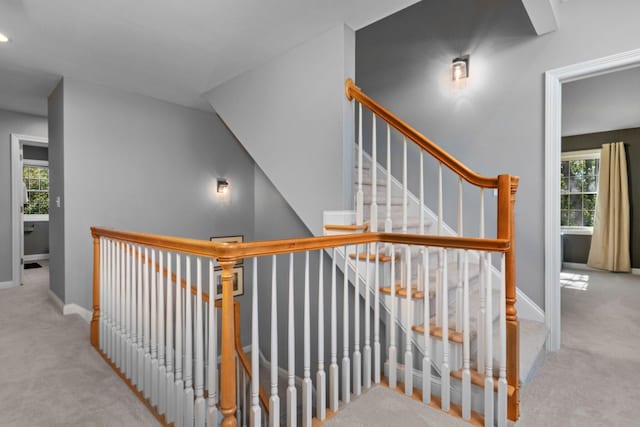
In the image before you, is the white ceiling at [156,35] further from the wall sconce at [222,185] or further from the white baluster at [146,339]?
the white baluster at [146,339]

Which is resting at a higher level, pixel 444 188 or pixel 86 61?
pixel 86 61

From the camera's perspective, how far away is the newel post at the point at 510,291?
1709 millimetres

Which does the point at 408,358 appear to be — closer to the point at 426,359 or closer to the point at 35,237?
the point at 426,359

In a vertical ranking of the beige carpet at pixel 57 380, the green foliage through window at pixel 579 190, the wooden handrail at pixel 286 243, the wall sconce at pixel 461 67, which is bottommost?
the beige carpet at pixel 57 380

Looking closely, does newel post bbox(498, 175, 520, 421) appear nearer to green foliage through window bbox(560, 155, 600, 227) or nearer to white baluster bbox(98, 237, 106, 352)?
white baluster bbox(98, 237, 106, 352)

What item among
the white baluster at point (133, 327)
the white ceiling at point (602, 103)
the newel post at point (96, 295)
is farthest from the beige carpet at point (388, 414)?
the white ceiling at point (602, 103)

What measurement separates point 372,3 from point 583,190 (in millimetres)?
5992

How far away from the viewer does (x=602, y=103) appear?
437 cm

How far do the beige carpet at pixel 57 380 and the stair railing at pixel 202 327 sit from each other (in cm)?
10

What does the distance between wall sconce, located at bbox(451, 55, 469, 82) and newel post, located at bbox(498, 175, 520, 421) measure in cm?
182

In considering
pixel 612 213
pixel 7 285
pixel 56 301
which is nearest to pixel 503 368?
pixel 56 301

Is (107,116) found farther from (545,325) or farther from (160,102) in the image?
(545,325)

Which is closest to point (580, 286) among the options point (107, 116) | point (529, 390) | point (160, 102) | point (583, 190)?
point (583, 190)

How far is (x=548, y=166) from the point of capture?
2.64m
